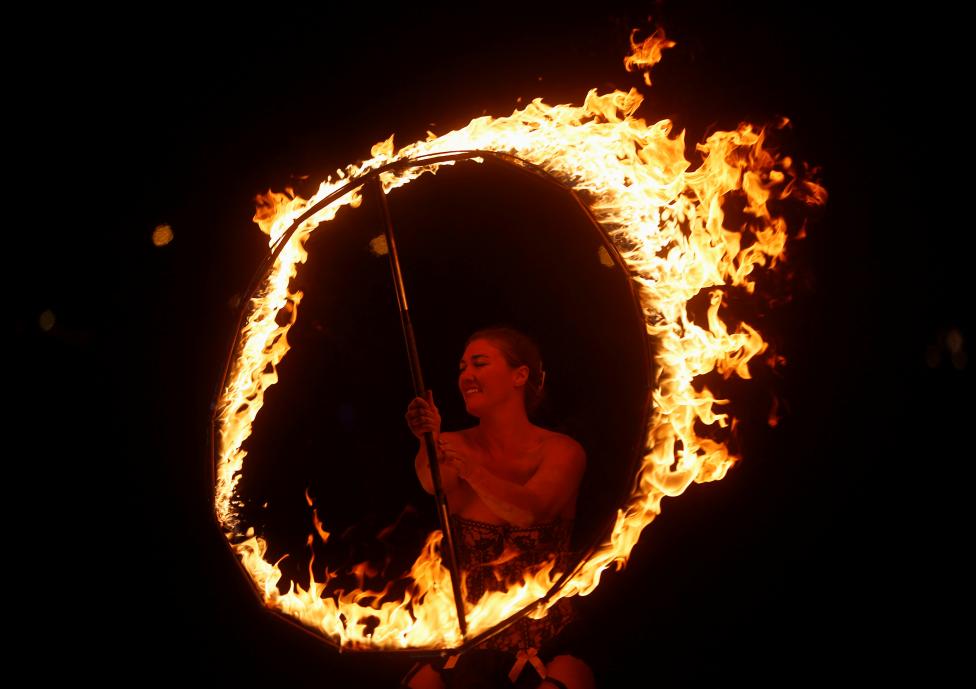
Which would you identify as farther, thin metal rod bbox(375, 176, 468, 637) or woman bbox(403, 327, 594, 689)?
woman bbox(403, 327, 594, 689)

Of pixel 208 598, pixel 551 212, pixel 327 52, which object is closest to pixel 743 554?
pixel 551 212

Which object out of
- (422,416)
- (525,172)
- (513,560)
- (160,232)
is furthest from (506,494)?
(160,232)

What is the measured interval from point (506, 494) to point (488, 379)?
19.0 inches

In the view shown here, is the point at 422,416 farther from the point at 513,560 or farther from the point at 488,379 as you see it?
the point at 513,560

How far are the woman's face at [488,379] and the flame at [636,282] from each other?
579 mm

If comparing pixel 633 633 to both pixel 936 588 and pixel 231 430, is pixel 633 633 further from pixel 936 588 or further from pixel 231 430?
pixel 231 430

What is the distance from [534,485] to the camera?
3320mm

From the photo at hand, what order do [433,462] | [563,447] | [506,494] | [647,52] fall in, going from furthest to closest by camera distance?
[647,52], [563,447], [506,494], [433,462]

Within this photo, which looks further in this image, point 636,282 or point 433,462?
point 636,282

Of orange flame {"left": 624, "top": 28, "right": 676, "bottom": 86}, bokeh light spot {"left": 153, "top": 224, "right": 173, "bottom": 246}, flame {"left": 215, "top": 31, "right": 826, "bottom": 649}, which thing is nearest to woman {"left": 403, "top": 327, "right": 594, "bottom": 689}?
flame {"left": 215, "top": 31, "right": 826, "bottom": 649}

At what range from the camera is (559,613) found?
324 cm

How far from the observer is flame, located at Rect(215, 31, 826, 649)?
3.20 meters

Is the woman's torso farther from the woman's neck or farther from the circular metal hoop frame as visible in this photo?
the circular metal hoop frame

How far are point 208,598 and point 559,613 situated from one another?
5.54ft
